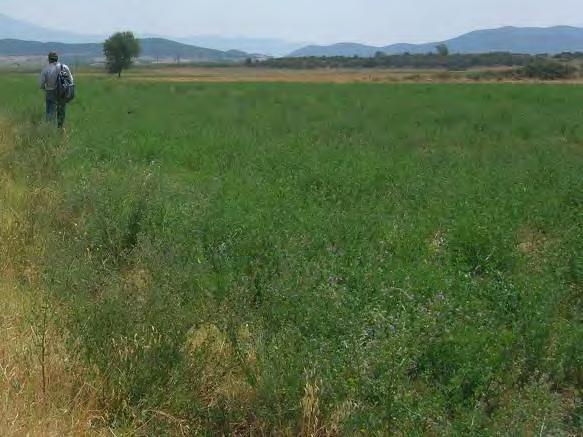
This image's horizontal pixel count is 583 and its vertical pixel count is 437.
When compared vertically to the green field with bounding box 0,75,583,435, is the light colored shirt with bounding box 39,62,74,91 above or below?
above

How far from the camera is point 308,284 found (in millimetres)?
4590

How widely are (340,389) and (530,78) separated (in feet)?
228

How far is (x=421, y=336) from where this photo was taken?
13.1ft

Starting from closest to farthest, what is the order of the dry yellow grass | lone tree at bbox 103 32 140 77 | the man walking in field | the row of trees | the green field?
the dry yellow grass → the green field → the man walking in field → lone tree at bbox 103 32 140 77 → the row of trees

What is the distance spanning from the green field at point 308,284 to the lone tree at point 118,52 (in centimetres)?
8088

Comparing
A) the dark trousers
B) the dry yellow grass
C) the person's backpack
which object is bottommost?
the dry yellow grass

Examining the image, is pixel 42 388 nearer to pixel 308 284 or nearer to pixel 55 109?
pixel 308 284

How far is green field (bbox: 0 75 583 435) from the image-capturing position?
3.61m

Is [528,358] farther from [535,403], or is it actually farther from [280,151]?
[280,151]

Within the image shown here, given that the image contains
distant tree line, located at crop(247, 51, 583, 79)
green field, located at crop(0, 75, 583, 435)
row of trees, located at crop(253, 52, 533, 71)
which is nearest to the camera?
green field, located at crop(0, 75, 583, 435)

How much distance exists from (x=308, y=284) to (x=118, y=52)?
8997cm

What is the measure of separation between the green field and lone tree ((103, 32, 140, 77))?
80885 millimetres

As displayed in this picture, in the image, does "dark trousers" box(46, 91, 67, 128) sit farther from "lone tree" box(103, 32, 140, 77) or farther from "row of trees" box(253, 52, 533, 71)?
"row of trees" box(253, 52, 533, 71)

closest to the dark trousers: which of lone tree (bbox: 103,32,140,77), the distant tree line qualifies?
lone tree (bbox: 103,32,140,77)
